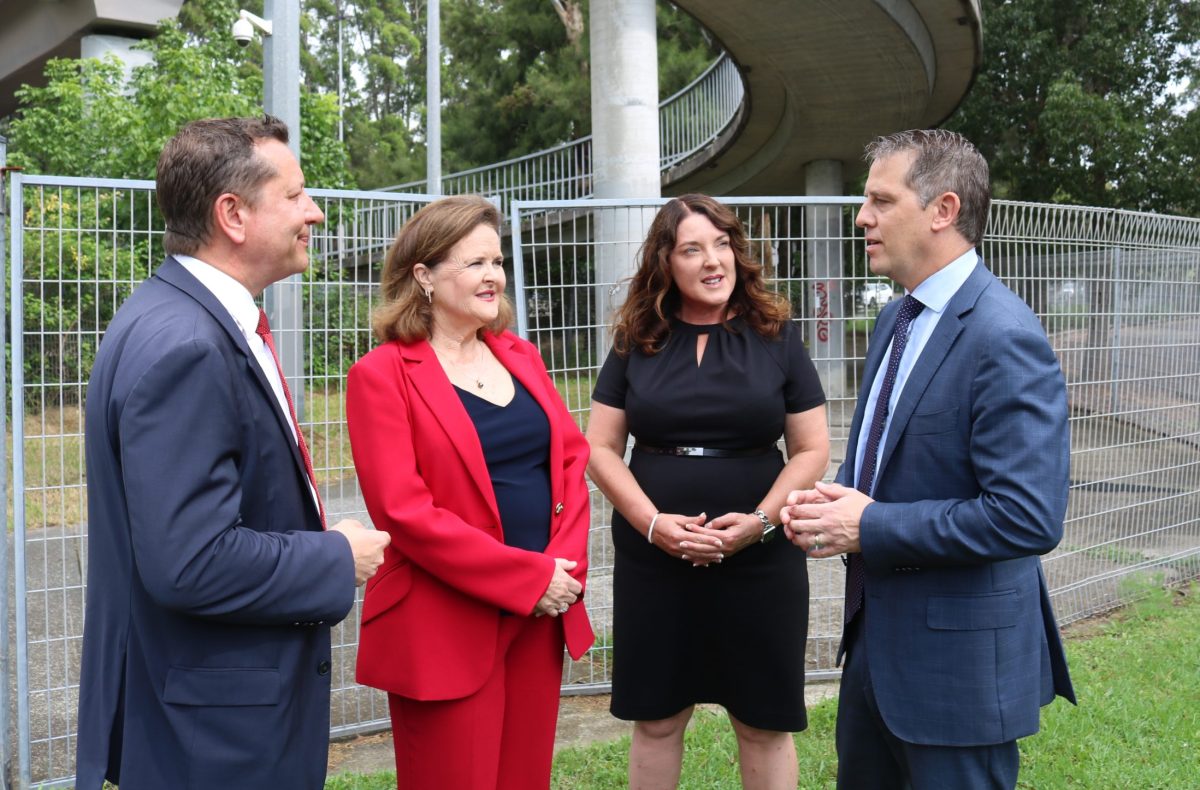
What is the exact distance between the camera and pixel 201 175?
2.28m

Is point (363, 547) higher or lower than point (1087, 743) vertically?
higher

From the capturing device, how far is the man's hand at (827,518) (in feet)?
8.52

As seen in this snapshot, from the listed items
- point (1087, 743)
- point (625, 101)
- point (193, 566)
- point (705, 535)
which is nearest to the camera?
point (193, 566)

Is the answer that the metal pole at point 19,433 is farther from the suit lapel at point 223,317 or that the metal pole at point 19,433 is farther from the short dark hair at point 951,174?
the short dark hair at point 951,174

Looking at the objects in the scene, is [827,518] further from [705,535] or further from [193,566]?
[193,566]

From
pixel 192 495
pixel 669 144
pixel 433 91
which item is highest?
pixel 669 144

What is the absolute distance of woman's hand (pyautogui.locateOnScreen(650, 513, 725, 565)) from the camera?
11.1ft

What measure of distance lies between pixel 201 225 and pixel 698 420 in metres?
1.75

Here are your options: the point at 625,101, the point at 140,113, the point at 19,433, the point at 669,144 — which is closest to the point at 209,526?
the point at 19,433

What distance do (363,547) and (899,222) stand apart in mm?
1473

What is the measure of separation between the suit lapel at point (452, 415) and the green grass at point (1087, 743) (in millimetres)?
1815

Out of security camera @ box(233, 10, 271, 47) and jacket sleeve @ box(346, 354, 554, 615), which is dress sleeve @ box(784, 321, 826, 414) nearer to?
jacket sleeve @ box(346, 354, 554, 615)

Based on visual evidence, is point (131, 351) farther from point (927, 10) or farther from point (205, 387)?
point (927, 10)

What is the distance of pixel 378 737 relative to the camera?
4.84 m
